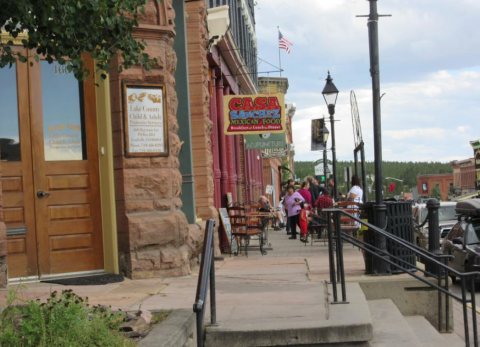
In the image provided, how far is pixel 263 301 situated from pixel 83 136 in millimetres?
3680

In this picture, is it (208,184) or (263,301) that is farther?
(208,184)

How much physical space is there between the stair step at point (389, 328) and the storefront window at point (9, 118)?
4.67m

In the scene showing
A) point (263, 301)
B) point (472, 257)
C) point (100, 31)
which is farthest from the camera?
point (472, 257)

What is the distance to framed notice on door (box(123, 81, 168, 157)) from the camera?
9633mm

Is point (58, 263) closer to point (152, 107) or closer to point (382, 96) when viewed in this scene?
point (152, 107)

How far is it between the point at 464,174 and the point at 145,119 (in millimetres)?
126330

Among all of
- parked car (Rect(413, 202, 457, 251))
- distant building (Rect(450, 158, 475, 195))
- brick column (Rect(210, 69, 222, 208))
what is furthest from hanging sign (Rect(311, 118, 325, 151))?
distant building (Rect(450, 158, 475, 195))

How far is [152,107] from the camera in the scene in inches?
385

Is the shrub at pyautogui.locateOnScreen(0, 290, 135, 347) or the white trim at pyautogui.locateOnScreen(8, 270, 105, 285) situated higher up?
the shrub at pyautogui.locateOnScreen(0, 290, 135, 347)

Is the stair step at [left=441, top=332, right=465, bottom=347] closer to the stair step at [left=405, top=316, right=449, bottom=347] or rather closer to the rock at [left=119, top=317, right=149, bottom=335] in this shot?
the stair step at [left=405, top=316, right=449, bottom=347]

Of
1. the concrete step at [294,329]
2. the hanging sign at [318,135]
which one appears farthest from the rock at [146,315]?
the hanging sign at [318,135]

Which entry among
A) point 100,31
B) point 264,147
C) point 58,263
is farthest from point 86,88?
point 264,147

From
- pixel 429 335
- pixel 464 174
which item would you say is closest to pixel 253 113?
pixel 429 335

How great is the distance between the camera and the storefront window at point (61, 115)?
928 cm
